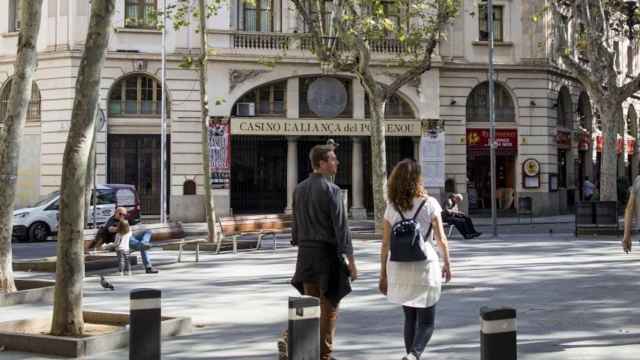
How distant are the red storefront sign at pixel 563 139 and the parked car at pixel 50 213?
20.2 m

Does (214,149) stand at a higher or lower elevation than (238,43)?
lower

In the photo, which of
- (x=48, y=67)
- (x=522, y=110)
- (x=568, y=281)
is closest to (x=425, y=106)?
(x=522, y=110)

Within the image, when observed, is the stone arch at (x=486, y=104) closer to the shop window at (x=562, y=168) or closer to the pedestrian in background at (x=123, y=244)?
the shop window at (x=562, y=168)

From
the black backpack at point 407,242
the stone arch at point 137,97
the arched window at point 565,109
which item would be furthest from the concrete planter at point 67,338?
the arched window at point 565,109

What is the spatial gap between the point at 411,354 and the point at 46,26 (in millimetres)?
28319

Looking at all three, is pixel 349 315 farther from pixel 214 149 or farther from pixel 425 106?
pixel 425 106

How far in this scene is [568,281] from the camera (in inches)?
511

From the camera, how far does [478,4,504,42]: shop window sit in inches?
1411

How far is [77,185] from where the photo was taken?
8117 millimetres

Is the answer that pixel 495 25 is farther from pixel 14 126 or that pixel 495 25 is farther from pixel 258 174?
pixel 14 126

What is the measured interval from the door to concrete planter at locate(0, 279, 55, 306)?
773 inches

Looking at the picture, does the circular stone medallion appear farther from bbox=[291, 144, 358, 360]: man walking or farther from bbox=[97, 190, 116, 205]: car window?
bbox=[291, 144, 358, 360]: man walking

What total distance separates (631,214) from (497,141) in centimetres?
2612

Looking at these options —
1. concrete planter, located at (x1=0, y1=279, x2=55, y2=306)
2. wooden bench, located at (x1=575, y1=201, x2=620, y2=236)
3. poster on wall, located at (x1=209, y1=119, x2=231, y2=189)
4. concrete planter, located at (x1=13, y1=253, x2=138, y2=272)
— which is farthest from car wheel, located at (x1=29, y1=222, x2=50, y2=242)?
wooden bench, located at (x1=575, y1=201, x2=620, y2=236)
